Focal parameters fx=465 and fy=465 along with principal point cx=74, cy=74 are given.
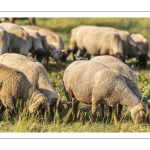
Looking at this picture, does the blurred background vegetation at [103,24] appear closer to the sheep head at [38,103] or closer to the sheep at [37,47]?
the sheep at [37,47]

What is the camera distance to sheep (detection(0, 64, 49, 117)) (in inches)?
395

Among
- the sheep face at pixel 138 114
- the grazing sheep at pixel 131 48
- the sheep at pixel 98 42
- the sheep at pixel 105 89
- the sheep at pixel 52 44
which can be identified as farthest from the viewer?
the grazing sheep at pixel 131 48

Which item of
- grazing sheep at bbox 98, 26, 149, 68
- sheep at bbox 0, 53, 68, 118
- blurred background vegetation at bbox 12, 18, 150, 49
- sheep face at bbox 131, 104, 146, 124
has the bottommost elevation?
blurred background vegetation at bbox 12, 18, 150, 49

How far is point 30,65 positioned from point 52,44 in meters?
9.62

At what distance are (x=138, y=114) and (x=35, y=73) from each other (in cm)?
252

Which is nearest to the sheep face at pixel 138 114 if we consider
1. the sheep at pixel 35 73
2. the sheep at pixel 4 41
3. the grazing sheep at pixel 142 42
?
the sheep at pixel 35 73

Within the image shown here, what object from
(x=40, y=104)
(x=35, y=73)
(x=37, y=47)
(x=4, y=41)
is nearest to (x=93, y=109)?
(x=40, y=104)

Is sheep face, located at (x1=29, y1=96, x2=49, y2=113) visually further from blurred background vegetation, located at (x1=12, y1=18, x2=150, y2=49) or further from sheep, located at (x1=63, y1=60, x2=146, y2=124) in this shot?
blurred background vegetation, located at (x1=12, y1=18, x2=150, y2=49)

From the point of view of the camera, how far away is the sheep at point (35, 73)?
10220 millimetres

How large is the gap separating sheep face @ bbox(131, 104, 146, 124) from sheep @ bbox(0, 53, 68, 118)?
1.52 meters

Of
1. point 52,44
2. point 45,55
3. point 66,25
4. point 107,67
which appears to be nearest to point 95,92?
point 107,67

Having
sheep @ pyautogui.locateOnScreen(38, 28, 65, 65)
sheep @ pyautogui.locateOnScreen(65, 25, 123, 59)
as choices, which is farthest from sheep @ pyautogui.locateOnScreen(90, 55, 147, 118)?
sheep @ pyautogui.locateOnScreen(38, 28, 65, 65)

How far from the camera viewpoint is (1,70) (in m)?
10.1

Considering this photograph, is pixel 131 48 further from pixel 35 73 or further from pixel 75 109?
pixel 35 73
